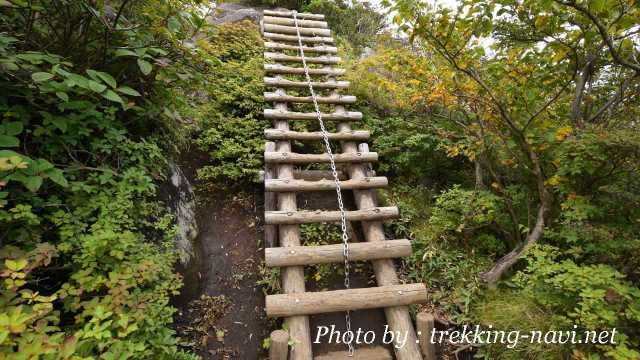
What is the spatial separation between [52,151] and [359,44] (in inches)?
294

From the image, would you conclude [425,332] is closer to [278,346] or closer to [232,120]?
[278,346]

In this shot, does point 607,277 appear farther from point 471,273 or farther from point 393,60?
point 393,60

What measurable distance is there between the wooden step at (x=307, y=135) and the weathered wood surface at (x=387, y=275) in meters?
0.19

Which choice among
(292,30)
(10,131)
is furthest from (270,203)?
(292,30)

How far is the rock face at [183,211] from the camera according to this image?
2.78m

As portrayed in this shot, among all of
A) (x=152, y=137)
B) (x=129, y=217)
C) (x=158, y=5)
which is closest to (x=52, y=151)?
(x=129, y=217)

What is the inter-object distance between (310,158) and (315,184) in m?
0.40

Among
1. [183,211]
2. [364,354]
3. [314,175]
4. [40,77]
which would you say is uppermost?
[40,77]

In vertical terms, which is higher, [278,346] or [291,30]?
[291,30]

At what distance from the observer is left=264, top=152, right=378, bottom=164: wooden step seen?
130 inches

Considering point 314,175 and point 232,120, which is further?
point 232,120

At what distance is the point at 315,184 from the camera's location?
3.10m

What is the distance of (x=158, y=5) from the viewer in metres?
2.42

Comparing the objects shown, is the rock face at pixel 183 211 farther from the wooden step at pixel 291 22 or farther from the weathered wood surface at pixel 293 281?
the wooden step at pixel 291 22
